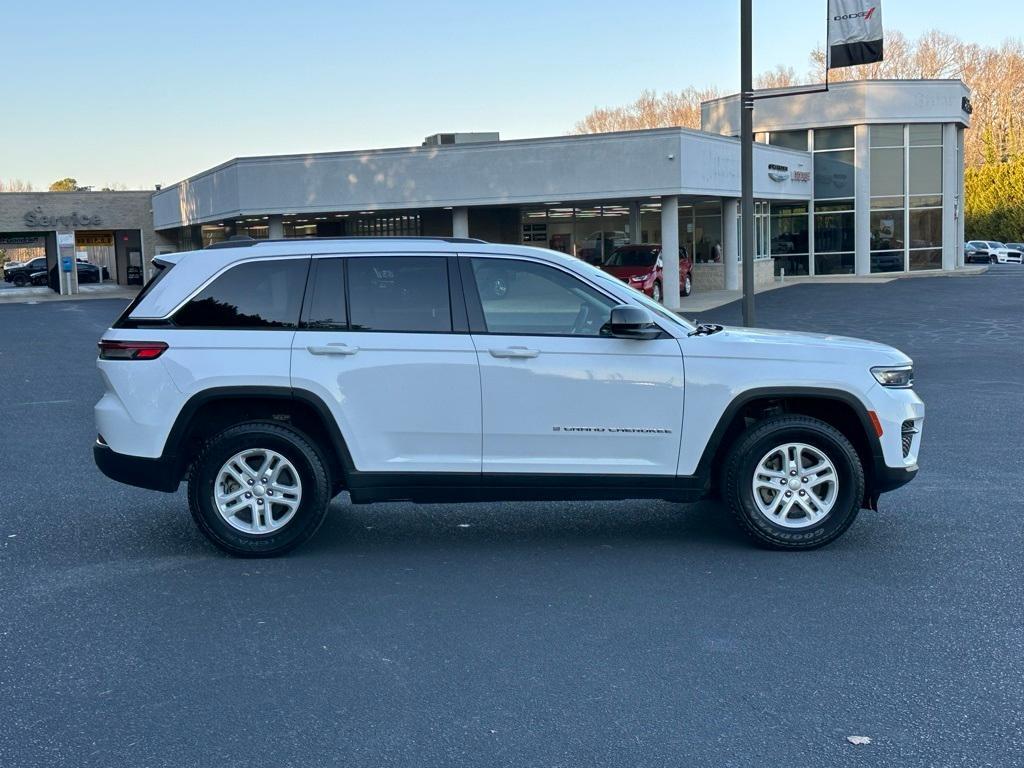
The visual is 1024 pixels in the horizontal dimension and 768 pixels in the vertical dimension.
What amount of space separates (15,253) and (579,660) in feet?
443

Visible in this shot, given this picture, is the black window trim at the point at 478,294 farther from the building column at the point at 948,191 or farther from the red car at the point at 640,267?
the building column at the point at 948,191

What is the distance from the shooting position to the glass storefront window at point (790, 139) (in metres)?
48.2

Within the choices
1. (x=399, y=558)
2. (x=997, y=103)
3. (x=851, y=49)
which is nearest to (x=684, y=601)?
(x=399, y=558)

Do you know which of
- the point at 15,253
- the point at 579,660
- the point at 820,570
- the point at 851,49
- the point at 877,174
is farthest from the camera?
the point at 15,253

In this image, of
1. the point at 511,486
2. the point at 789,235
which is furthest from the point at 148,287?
the point at 789,235

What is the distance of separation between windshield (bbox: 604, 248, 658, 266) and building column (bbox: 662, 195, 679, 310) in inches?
18.7

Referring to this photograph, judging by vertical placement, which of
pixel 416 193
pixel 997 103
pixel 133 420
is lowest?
pixel 133 420

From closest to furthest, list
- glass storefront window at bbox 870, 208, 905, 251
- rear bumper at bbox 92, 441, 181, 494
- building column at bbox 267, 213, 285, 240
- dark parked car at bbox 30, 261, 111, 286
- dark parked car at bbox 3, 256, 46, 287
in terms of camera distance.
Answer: rear bumper at bbox 92, 441, 181, 494
building column at bbox 267, 213, 285, 240
glass storefront window at bbox 870, 208, 905, 251
dark parked car at bbox 30, 261, 111, 286
dark parked car at bbox 3, 256, 46, 287

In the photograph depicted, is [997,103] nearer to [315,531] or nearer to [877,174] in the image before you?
[877,174]

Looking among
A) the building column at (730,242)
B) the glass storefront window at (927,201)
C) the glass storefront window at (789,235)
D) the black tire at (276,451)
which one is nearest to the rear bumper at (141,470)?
the black tire at (276,451)

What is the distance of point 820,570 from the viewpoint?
6.47 metres

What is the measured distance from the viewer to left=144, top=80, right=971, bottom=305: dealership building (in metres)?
33.1

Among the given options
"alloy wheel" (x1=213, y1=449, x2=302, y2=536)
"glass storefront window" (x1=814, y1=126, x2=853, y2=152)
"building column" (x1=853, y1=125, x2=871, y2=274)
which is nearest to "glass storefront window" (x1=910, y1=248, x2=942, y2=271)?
"building column" (x1=853, y1=125, x2=871, y2=274)

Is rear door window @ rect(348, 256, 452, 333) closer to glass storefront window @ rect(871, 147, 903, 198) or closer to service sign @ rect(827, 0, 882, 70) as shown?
service sign @ rect(827, 0, 882, 70)
